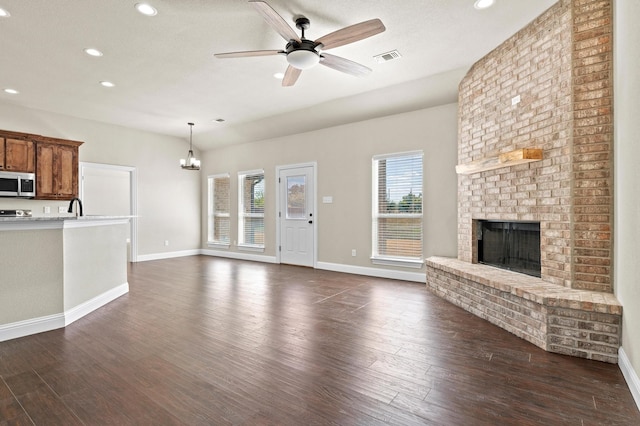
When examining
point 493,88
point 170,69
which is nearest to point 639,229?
point 493,88

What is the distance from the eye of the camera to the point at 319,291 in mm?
4641

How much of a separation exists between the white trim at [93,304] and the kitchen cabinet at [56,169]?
295cm

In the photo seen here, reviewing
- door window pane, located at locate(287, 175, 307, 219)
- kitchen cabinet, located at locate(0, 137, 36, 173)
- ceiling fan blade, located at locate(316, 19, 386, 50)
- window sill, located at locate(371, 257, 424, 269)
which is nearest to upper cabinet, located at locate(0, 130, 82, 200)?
kitchen cabinet, located at locate(0, 137, 36, 173)

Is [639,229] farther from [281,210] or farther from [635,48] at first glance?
[281,210]

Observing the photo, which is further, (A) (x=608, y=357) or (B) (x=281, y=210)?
(B) (x=281, y=210)

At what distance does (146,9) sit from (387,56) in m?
2.68

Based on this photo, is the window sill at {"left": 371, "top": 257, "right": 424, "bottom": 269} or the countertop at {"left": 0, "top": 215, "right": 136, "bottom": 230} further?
the window sill at {"left": 371, "top": 257, "right": 424, "bottom": 269}

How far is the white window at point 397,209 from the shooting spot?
5.36 m

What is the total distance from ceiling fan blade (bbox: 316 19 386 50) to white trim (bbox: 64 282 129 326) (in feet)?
12.2

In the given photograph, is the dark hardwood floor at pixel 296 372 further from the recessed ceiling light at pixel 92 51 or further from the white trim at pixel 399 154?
the recessed ceiling light at pixel 92 51

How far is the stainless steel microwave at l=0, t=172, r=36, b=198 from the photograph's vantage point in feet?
17.4

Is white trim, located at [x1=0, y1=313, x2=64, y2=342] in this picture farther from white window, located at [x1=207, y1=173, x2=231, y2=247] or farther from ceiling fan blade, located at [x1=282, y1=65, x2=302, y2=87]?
white window, located at [x1=207, y1=173, x2=231, y2=247]

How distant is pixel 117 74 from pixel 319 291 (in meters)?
4.26

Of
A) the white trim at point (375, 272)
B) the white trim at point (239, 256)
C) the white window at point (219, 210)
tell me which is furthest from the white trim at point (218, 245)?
the white trim at point (375, 272)
